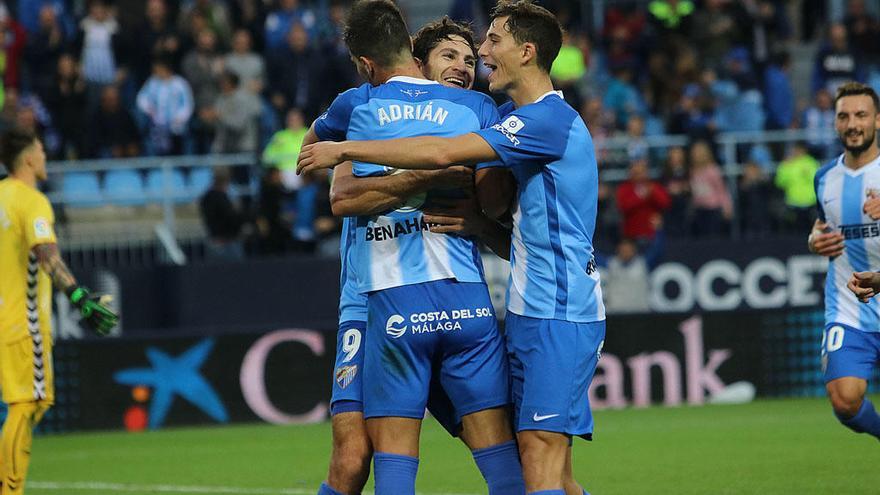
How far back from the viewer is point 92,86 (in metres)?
18.9

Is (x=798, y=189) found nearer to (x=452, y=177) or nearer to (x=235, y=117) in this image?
(x=235, y=117)

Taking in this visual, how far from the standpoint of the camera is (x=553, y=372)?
20.1 feet

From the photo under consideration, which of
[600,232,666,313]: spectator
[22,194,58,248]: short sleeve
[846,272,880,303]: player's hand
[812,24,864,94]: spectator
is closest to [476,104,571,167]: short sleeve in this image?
[846,272,880,303]: player's hand

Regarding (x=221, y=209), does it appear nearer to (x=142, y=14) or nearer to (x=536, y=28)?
(x=142, y=14)

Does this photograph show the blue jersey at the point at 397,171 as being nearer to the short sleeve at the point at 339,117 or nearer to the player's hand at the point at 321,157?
the short sleeve at the point at 339,117

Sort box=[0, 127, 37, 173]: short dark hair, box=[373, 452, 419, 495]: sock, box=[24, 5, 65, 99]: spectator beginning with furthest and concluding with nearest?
box=[24, 5, 65, 99]: spectator < box=[0, 127, 37, 173]: short dark hair < box=[373, 452, 419, 495]: sock

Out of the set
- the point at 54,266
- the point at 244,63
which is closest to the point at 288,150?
the point at 244,63

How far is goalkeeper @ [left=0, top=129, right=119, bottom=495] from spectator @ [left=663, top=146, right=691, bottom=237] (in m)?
9.75

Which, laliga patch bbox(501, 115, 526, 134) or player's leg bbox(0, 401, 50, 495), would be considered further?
player's leg bbox(0, 401, 50, 495)

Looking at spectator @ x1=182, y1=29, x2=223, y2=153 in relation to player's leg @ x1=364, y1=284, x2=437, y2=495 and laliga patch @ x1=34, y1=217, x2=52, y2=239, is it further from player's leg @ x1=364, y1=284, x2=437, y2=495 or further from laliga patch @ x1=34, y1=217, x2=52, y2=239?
player's leg @ x1=364, y1=284, x2=437, y2=495

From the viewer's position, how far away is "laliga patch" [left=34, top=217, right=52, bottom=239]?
8750mm

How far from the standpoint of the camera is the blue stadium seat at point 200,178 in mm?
17797

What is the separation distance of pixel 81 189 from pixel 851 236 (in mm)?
10371

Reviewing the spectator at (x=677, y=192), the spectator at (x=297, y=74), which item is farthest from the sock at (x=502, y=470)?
the spectator at (x=297, y=74)
